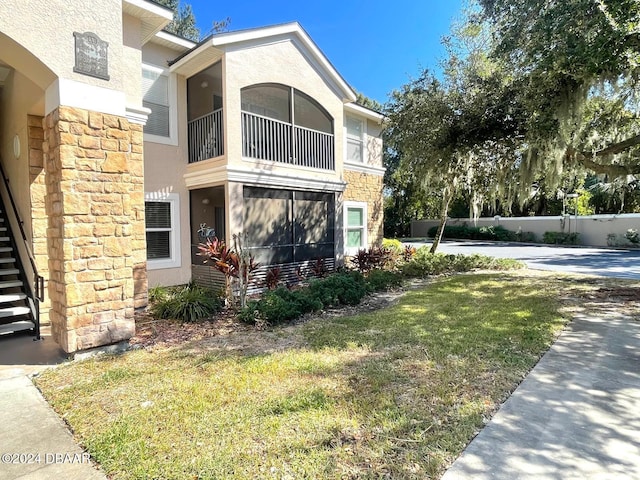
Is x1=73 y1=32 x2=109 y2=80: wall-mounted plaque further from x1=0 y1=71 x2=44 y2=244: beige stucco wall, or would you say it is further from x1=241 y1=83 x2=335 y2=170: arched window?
x1=241 y1=83 x2=335 y2=170: arched window

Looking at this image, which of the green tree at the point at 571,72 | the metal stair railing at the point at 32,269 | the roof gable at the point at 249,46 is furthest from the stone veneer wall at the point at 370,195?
the metal stair railing at the point at 32,269

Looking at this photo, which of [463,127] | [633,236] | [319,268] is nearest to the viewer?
[463,127]

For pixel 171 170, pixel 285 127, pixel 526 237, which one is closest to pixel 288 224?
pixel 285 127

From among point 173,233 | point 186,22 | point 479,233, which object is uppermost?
point 186,22

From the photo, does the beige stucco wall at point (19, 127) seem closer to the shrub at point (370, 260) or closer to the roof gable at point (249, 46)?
the roof gable at point (249, 46)

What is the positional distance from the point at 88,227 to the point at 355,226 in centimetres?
982

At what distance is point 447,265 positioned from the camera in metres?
A: 13.0

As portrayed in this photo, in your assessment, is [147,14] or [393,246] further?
[393,246]

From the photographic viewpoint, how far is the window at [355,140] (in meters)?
13.2

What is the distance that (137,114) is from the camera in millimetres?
6734

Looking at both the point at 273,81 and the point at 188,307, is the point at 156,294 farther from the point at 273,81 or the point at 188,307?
the point at 273,81

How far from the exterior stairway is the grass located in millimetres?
1729

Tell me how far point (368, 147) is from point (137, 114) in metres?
9.00

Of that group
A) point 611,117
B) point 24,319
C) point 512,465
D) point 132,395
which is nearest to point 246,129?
point 24,319
